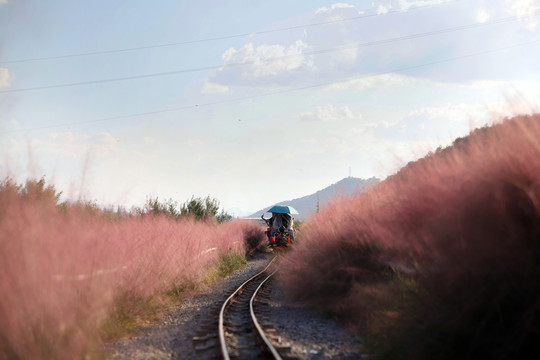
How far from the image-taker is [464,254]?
4.89 meters

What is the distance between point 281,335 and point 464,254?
4204 millimetres

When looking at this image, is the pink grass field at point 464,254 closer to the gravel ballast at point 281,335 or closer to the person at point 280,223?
the gravel ballast at point 281,335

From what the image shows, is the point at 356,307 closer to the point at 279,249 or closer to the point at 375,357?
the point at 375,357

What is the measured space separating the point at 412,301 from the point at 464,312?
53.5 inches

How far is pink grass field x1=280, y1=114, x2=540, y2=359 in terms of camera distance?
4480 mm

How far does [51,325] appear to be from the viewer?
5.70 m

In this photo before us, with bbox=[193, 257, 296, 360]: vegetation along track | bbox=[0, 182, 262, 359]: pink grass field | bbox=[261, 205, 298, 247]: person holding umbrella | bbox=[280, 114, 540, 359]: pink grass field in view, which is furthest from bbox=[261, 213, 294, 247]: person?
bbox=[280, 114, 540, 359]: pink grass field

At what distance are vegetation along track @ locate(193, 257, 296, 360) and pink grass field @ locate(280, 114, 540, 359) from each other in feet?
5.31

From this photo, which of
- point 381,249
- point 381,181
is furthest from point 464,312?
point 381,181

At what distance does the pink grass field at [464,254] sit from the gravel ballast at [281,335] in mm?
567

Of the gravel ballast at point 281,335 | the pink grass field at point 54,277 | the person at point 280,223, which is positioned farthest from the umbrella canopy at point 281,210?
the pink grass field at point 54,277

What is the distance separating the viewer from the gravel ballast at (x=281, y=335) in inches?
272

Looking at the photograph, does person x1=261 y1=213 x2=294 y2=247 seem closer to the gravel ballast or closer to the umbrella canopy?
the umbrella canopy

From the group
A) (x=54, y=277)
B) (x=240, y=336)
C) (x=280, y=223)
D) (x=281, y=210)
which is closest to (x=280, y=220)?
(x=280, y=223)
